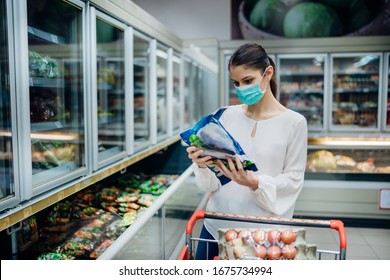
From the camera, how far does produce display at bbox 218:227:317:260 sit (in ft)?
4.49

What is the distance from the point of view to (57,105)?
8.39ft

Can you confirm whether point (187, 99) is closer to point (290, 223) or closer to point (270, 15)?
point (270, 15)

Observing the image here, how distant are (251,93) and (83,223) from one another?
1512 millimetres

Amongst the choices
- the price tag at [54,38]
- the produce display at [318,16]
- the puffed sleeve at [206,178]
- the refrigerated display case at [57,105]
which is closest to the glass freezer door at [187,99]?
the produce display at [318,16]

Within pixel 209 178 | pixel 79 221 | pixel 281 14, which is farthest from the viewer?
pixel 281 14

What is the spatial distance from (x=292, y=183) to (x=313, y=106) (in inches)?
161

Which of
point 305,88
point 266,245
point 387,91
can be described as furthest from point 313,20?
point 266,245

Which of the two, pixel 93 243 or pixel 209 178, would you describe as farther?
pixel 93 243

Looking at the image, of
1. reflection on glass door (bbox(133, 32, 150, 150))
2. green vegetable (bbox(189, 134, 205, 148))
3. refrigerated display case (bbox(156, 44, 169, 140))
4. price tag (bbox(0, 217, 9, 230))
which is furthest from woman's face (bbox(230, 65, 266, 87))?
refrigerated display case (bbox(156, 44, 169, 140))

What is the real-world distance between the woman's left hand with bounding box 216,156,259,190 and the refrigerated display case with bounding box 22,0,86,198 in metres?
0.83

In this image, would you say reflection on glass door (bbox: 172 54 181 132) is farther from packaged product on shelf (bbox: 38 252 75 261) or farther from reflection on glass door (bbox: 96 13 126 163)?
packaged product on shelf (bbox: 38 252 75 261)

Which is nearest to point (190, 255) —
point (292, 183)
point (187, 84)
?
point (292, 183)
